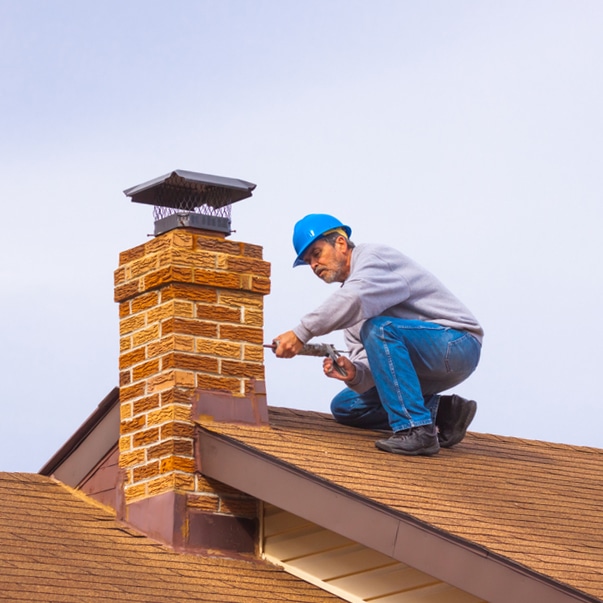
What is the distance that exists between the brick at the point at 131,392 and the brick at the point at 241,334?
1.92 ft

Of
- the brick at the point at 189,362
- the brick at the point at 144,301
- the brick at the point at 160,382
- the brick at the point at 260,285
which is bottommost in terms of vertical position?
the brick at the point at 160,382

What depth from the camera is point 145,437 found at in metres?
8.48

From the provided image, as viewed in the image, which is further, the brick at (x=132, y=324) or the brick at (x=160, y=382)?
the brick at (x=132, y=324)

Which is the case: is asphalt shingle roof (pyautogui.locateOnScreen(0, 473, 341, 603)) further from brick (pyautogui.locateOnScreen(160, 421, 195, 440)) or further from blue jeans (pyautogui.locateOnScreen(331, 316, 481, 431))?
blue jeans (pyautogui.locateOnScreen(331, 316, 481, 431))

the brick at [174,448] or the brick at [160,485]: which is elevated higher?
the brick at [174,448]

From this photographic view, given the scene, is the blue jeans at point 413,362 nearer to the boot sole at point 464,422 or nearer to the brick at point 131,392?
the boot sole at point 464,422

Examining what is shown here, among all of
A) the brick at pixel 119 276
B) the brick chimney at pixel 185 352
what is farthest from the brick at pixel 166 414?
the brick at pixel 119 276

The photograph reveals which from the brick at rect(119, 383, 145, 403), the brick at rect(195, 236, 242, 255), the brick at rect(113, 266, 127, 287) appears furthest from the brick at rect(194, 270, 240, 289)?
the brick at rect(119, 383, 145, 403)

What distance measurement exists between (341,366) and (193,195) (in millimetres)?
1455

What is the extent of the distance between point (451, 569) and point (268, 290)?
2.62 m

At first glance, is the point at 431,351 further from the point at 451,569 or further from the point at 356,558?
the point at 451,569

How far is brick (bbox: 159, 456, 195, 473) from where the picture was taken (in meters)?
8.17

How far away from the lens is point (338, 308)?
8.42m

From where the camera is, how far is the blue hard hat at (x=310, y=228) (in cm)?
885
